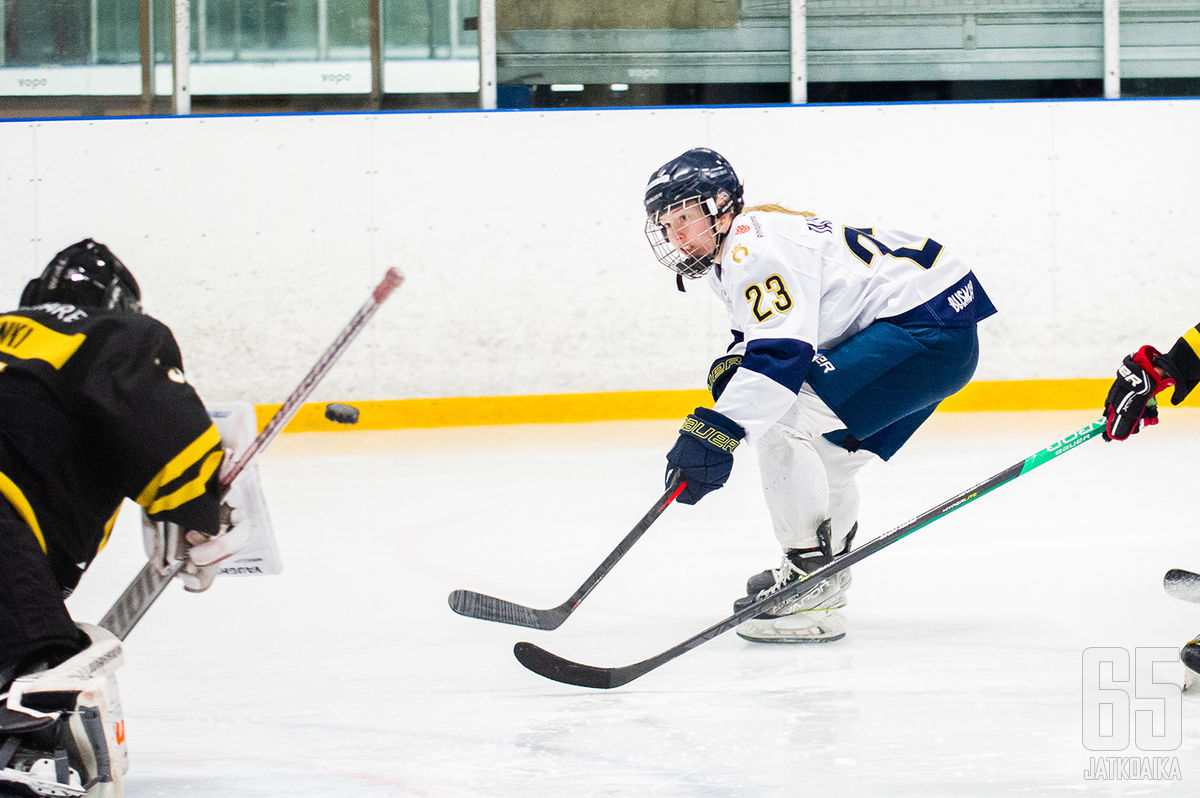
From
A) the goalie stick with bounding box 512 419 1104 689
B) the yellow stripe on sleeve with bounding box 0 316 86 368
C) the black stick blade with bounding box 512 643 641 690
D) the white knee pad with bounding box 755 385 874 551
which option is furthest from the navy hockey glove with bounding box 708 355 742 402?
the yellow stripe on sleeve with bounding box 0 316 86 368

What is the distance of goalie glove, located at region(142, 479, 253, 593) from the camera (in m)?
1.55

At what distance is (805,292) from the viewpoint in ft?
7.04

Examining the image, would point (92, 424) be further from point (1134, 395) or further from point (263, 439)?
point (1134, 395)

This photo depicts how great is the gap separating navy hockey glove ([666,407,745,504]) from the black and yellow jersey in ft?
2.59

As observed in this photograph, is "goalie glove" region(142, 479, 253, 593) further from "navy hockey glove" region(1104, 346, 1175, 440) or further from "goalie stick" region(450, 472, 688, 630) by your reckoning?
"navy hockey glove" region(1104, 346, 1175, 440)

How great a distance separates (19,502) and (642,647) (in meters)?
1.18

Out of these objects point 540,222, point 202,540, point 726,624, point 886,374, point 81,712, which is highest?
point 540,222

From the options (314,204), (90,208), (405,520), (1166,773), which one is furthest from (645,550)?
(90,208)

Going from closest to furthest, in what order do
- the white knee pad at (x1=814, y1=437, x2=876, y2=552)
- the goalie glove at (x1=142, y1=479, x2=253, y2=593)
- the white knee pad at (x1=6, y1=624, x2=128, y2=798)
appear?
the white knee pad at (x1=6, y1=624, x2=128, y2=798)
the goalie glove at (x1=142, y1=479, x2=253, y2=593)
the white knee pad at (x1=814, y1=437, x2=876, y2=552)

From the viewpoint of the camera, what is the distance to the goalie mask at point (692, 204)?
2277 mm

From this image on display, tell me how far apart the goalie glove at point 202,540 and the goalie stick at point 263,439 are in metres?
0.02

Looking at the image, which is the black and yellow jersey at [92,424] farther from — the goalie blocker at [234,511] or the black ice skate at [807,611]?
the black ice skate at [807,611]

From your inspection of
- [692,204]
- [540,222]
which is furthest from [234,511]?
[540,222]

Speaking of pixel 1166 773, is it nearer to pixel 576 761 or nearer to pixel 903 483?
pixel 576 761
